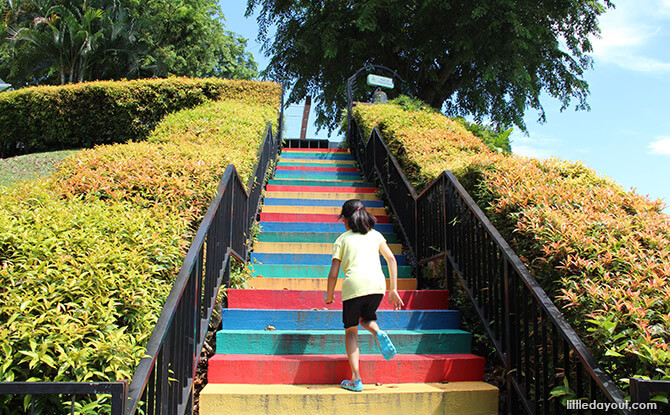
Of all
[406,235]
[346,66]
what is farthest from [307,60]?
[406,235]

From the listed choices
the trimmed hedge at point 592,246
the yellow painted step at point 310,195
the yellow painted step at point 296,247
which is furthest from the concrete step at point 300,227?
the trimmed hedge at point 592,246

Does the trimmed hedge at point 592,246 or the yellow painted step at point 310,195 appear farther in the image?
the yellow painted step at point 310,195

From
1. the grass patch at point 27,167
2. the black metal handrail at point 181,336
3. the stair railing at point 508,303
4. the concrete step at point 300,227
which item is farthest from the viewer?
the grass patch at point 27,167

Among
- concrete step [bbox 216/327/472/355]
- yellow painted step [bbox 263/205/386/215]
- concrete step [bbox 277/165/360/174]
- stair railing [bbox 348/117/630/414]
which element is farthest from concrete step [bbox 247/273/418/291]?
concrete step [bbox 277/165/360/174]

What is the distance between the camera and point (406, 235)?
5.63 m

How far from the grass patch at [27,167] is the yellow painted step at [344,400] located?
8447 millimetres

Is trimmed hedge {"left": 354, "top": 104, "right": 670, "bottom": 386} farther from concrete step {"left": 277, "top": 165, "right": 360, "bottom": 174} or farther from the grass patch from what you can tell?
the grass patch

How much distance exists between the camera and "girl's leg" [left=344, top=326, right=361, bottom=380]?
318cm

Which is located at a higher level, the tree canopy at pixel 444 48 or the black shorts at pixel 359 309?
the tree canopy at pixel 444 48

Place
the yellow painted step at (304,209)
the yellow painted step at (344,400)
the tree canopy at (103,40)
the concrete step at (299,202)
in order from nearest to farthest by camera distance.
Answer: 1. the yellow painted step at (344,400)
2. the yellow painted step at (304,209)
3. the concrete step at (299,202)
4. the tree canopy at (103,40)

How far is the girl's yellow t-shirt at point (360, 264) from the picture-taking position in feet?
10.8

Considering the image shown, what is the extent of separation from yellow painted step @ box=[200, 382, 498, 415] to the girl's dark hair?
1099 mm

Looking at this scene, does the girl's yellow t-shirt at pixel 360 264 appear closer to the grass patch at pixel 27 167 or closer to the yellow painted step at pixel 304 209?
the yellow painted step at pixel 304 209

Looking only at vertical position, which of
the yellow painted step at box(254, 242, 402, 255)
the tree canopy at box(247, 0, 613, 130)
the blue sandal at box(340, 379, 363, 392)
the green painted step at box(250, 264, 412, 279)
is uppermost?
the tree canopy at box(247, 0, 613, 130)
